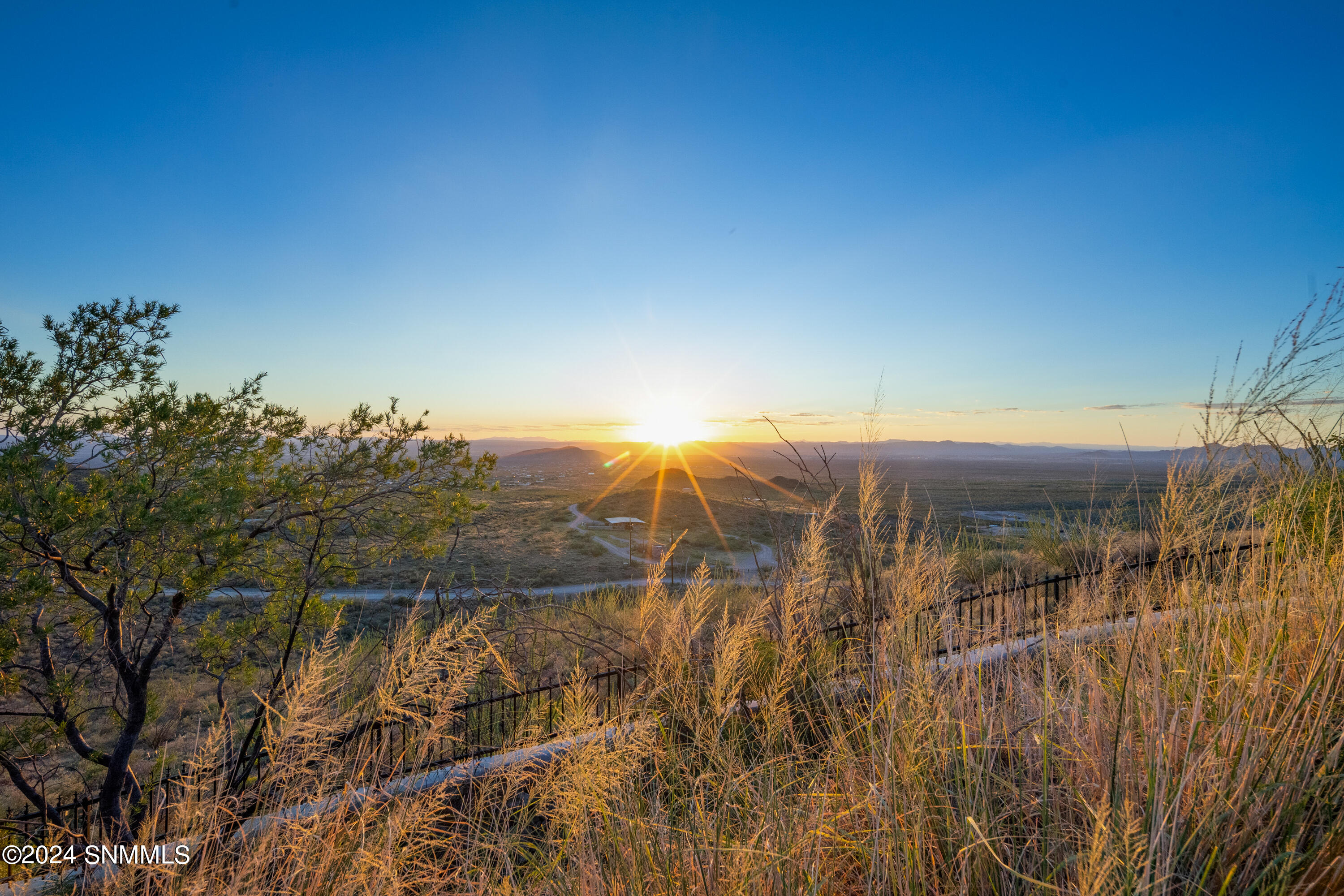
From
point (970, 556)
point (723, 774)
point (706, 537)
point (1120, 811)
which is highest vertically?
point (1120, 811)

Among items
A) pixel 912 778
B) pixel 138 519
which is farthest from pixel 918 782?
pixel 138 519

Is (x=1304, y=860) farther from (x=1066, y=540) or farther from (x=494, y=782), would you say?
(x=1066, y=540)

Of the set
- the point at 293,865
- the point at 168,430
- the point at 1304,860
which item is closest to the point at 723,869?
the point at 1304,860

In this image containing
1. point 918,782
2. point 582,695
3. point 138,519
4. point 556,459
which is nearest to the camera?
point 918,782

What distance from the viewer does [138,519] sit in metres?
3.62

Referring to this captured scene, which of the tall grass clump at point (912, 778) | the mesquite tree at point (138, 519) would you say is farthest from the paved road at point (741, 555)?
the tall grass clump at point (912, 778)

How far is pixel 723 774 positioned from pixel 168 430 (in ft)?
13.5

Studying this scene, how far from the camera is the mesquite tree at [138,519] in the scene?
354 cm

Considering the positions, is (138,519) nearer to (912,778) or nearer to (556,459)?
(912,778)

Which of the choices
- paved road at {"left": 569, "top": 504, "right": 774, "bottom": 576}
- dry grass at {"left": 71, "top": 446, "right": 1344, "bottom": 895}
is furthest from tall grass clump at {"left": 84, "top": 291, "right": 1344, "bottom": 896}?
paved road at {"left": 569, "top": 504, "right": 774, "bottom": 576}

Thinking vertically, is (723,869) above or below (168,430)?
below

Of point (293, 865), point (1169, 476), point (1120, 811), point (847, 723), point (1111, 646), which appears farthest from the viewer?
point (1111, 646)

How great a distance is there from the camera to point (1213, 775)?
5.60 ft

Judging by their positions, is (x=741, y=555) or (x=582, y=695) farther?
(x=741, y=555)
